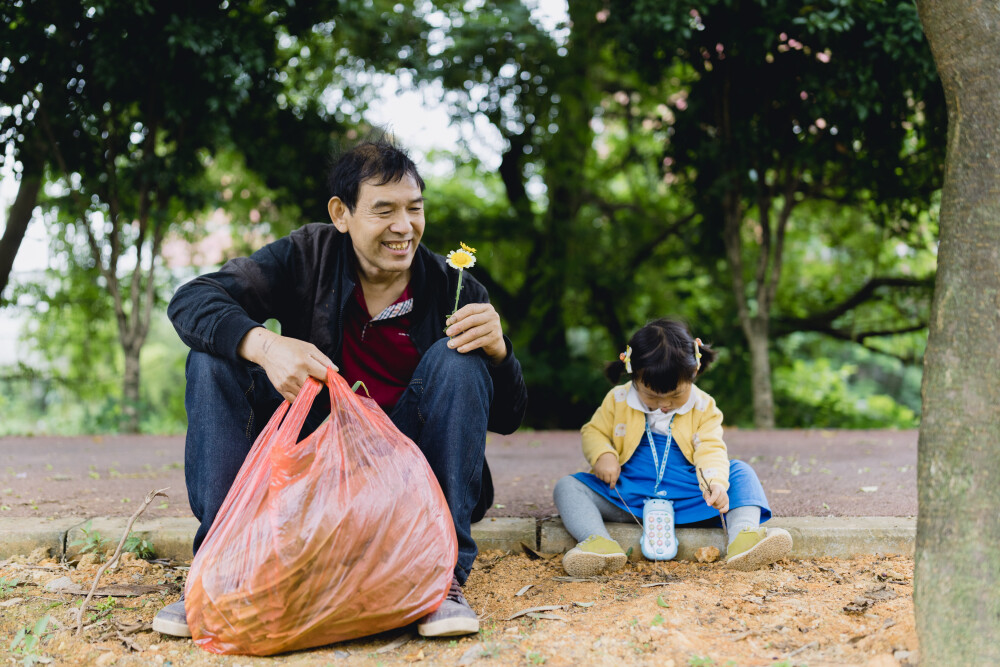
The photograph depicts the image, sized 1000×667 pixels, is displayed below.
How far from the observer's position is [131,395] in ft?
24.1

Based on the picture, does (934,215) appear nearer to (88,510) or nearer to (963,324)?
(963,324)

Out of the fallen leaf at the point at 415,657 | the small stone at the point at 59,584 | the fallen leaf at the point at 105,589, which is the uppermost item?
the small stone at the point at 59,584

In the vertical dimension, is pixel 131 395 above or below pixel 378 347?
below

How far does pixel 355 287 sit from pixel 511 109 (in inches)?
232

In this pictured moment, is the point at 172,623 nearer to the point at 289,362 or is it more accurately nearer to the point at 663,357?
the point at 289,362

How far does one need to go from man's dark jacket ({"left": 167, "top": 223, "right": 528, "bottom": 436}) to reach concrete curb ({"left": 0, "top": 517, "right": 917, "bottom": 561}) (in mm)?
465

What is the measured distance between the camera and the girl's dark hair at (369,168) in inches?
97.2

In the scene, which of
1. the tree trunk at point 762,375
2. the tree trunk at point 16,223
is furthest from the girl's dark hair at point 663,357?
the tree trunk at point 16,223

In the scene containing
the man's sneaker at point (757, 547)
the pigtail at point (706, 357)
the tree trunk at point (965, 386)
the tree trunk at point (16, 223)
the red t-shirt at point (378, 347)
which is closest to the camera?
the tree trunk at point (965, 386)

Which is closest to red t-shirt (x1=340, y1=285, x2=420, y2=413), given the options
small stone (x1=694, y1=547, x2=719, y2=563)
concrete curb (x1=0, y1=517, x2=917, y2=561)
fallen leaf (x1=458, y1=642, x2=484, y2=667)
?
concrete curb (x1=0, y1=517, x2=917, y2=561)

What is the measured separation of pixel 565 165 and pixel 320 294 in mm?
6347

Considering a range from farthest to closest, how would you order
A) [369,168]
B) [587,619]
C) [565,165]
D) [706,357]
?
1. [565,165]
2. [706,357]
3. [369,168]
4. [587,619]

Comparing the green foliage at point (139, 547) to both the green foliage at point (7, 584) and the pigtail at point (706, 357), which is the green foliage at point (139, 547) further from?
the pigtail at point (706, 357)

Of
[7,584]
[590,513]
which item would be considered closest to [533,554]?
[590,513]
